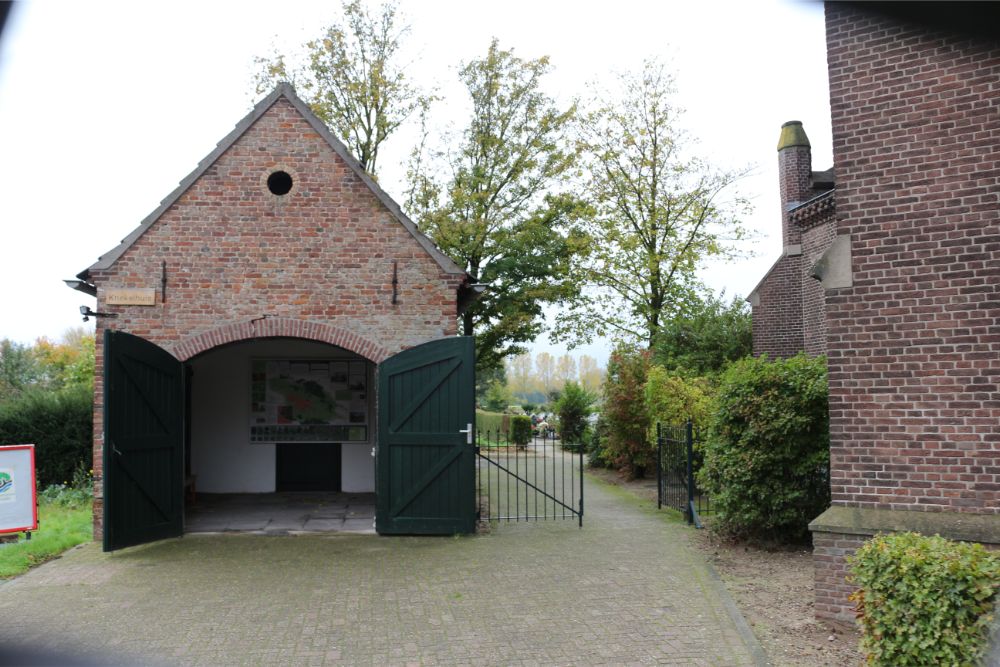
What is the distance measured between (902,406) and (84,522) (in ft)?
38.3

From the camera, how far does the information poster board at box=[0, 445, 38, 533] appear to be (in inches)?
404

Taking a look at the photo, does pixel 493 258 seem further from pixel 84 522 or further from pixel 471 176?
pixel 84 522

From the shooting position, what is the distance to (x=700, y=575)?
341 inches

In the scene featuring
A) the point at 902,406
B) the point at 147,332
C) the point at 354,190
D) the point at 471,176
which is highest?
the point at 471,176

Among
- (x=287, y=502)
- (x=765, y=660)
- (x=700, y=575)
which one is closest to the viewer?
(x=765, y=660)

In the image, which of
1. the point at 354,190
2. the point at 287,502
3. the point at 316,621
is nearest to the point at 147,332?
the point at 354,190

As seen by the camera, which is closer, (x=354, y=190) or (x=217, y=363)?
(x=354, y=190)

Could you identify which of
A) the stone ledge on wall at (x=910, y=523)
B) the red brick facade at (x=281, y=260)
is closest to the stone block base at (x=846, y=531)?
the stone ledge on wall at (x=910, y=523)

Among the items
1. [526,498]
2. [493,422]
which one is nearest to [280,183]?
[526,498]

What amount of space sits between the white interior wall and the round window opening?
4.29 metres

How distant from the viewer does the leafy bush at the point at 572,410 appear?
27372 millimetres

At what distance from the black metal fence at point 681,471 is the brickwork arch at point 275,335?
5231mm

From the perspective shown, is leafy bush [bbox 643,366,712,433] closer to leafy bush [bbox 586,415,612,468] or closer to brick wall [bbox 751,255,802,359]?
leafy bush [bbox 586,415,612,468]

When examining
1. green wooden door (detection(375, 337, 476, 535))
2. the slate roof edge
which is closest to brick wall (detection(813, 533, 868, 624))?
green wooden door (detection(375, 337, 476, 535))
